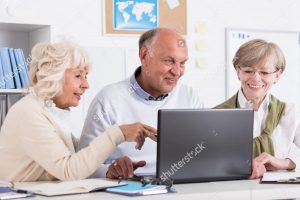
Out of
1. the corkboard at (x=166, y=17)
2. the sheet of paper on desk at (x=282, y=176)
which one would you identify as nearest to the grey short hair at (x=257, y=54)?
the sheet of paper on desk at (x=282, y=176)

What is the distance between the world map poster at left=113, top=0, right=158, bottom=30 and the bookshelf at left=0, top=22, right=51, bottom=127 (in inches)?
25.0

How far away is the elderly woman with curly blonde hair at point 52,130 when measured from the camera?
2.05 meters

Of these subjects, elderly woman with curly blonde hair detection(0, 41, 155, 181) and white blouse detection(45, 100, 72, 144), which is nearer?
elderly woman with curly blonde hair detection(0, 41, 155, 181)

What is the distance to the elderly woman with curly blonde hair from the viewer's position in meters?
2.05

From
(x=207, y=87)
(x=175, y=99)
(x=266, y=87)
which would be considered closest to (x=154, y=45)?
(x=175, y=99)

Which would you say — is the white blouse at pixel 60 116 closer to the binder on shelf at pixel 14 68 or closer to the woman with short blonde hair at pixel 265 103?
the woman with short blonde hair at pixel 265 103

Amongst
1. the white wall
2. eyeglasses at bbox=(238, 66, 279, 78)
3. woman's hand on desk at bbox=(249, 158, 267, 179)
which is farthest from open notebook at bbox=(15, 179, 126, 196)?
the white wall

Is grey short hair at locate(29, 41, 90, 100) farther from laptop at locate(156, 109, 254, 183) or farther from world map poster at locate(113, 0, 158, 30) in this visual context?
world map poster at locate(113, 0, 158, 30)

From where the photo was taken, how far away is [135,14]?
14.6 feet

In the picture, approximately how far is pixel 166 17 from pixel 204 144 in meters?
2.61

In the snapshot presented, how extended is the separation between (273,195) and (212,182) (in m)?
0.25

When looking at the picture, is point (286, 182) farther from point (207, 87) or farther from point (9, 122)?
point (207, 87)

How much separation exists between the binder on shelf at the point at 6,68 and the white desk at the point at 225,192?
6.49ft

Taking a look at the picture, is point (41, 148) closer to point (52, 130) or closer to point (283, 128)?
point (52, 130)
